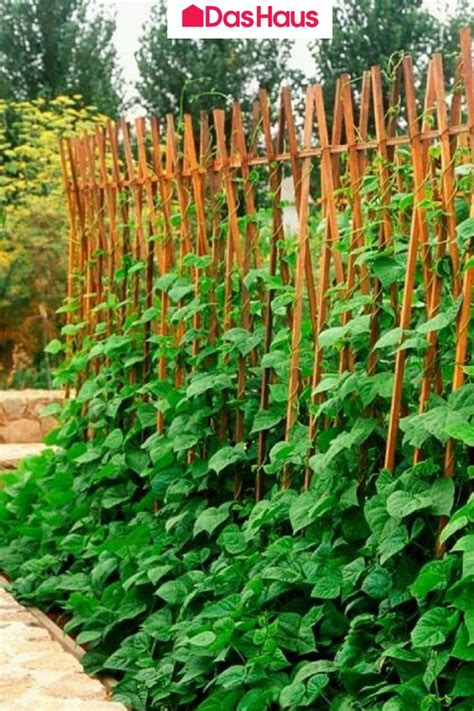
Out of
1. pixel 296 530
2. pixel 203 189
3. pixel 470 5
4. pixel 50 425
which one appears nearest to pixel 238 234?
pixel 203 189

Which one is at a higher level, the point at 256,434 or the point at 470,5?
the point at 470,5

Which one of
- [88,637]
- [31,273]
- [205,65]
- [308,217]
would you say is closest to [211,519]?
[88,637]

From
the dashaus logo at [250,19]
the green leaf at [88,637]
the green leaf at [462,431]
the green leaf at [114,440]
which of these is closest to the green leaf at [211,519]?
the green leaf at [88,637]

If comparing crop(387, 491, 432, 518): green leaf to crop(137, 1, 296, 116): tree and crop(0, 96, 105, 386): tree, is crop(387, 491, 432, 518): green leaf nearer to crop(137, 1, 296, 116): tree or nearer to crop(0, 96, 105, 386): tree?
crop(0, 96, 105, 386): tree

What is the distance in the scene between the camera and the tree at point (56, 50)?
20.0m

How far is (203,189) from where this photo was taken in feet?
15.8

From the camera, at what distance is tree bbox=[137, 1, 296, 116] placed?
66.7 ft

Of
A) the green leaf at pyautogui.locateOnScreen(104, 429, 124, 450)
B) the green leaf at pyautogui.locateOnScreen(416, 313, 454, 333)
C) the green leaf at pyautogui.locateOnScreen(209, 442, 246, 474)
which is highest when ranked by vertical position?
the green leaf at pyautogui.locateOnScreen(416, 313, 454, 333)

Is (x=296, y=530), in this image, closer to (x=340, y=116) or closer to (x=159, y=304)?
(x=340, y=116)

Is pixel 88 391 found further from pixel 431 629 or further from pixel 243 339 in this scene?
pixel 431 629

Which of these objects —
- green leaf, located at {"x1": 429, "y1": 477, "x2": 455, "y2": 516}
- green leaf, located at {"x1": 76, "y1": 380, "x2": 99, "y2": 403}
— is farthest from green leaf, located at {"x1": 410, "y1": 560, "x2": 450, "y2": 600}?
green leaf, located at {"x1": 76, "y1": 380, "x2": 99, "y2": 403}

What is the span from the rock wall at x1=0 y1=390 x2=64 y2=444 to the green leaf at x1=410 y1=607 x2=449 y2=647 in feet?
26.8

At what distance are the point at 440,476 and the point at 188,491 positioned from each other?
143 centimetres

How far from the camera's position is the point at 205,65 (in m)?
20.3
